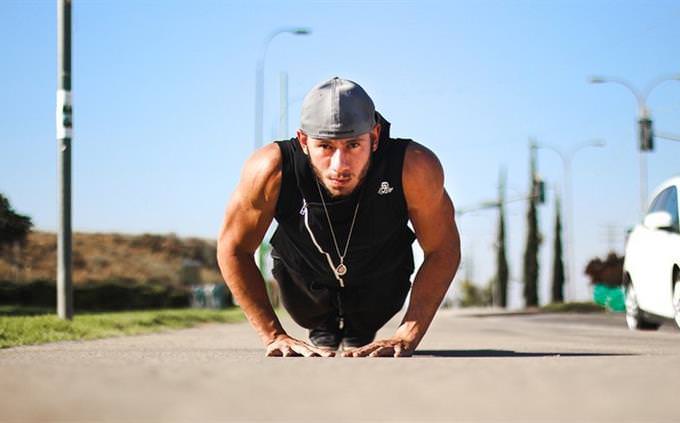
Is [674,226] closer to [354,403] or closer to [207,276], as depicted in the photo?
[354,403]

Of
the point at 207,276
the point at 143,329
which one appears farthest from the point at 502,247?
the point at 143,329

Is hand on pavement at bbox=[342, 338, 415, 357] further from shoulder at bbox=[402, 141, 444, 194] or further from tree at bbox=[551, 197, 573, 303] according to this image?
tree at bbox=[551, 197, 573, 303]

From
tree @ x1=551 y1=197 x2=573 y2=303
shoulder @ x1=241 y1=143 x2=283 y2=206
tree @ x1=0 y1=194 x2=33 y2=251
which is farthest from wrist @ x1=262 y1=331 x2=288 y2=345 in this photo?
tree @ x1=551 y1=197 x2=573 y2=303

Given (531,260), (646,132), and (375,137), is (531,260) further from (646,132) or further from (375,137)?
(375,137)

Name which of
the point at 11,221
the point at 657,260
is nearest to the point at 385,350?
the point at 657,260

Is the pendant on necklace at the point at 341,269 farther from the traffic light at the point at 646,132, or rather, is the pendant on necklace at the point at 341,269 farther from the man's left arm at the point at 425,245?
the traffic light at the point at 646,132

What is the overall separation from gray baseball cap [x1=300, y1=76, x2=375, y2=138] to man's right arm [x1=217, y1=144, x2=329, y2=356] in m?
0.40

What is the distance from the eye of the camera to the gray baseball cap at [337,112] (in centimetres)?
571

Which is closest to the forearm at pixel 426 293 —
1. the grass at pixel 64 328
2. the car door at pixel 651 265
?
the grass at pixel 64 328

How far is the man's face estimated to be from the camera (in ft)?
19.0

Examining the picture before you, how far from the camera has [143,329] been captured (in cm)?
1570

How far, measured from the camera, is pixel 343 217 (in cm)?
617

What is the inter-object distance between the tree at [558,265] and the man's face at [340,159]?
223 feet

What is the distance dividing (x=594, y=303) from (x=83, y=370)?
54.2m
